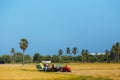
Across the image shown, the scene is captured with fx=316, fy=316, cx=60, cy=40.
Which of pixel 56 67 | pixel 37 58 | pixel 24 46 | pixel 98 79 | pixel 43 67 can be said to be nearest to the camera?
pixel 98 79

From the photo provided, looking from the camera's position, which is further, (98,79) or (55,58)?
(55,58)

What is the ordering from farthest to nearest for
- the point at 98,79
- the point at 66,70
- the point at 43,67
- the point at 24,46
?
the point at 24,46 < the point at 43,67 < the point at 66,70 < the point at 98,79

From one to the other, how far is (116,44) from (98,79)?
165 metres

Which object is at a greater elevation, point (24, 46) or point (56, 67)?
point (24, 46)

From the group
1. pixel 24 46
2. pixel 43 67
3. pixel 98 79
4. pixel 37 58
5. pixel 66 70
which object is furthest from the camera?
pixel 37 58

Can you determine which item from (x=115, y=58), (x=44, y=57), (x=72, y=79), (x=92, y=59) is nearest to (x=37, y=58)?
(x=44, y=57)

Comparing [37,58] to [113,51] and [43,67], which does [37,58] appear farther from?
[43,67]

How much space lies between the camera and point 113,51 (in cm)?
19312

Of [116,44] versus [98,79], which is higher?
[116,44]

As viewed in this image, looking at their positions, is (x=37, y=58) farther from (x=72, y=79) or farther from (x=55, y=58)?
(x=72, y=79)

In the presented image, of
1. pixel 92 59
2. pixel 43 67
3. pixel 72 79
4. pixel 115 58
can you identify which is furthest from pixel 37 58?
pixel 72 79

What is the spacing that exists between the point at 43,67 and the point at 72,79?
107ft

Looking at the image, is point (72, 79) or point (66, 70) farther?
point (66, 70)

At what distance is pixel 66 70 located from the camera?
57.1 meters
